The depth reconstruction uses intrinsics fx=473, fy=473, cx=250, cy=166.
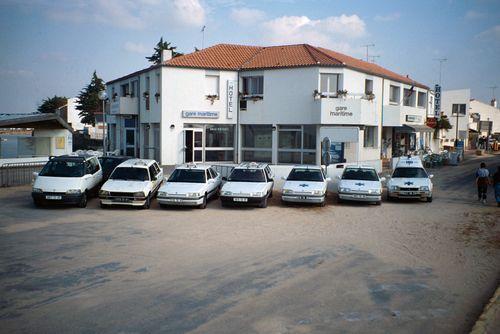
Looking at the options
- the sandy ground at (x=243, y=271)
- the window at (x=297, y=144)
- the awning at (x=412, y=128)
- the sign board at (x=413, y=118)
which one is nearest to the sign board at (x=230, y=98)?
the window at (x=297, y=144)

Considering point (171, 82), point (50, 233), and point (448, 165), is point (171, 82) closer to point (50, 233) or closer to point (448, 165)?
point (50, 233)

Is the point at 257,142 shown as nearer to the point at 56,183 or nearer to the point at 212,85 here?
the point at 212,85

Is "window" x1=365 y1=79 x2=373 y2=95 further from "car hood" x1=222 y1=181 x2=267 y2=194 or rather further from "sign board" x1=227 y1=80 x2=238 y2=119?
"car hood" x1=222 y1=181 x2=267 y2=194

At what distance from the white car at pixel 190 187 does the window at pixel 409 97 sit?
24094 mm

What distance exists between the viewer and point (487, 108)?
7519 centimetres

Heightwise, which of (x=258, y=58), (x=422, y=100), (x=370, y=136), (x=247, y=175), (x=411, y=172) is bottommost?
(x=247, y=175)

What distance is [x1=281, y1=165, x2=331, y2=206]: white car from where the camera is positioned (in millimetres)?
17297

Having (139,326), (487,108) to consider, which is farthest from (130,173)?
→ (487,108)

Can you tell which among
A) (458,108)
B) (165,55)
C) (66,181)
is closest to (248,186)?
(66,181)


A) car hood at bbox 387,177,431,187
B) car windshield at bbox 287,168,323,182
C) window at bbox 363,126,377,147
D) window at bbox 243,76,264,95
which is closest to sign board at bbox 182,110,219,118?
window at bbox 243,76,264,95

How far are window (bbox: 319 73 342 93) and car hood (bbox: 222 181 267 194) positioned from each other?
12.5 metres

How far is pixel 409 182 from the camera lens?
1875 centimetres

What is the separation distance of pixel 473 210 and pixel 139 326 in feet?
47.1

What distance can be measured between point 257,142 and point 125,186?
14.7 metres
